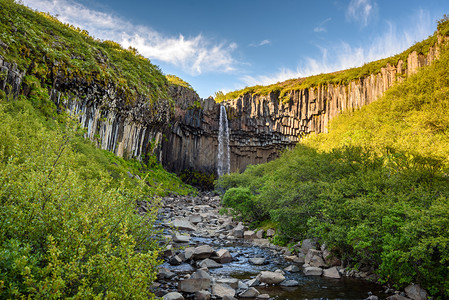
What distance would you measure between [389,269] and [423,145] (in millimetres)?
10400

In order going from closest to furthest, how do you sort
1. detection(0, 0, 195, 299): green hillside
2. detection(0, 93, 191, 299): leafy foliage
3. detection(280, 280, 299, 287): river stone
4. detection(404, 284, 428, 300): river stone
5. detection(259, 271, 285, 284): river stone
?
detection(0, 93, 191, 299): leafy foliage, detection(0, 0, 195, 299): green hillside, detection(404, 284, 428, 300): river stone, detection(280, 280, 299, 287): river stone, detection(259, 271, 285, 284): river stone

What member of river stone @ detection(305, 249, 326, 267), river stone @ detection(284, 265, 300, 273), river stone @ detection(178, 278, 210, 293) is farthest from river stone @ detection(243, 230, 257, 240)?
river stone @ detection(178, 278, 210, 293)

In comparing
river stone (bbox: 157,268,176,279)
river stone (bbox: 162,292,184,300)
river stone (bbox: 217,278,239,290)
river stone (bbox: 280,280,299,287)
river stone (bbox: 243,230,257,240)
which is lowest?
river stone (bbox: 243,230,257,240)

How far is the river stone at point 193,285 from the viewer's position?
8359mm

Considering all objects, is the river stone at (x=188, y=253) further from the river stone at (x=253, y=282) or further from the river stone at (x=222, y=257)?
the river stone at (x=253, y=282)

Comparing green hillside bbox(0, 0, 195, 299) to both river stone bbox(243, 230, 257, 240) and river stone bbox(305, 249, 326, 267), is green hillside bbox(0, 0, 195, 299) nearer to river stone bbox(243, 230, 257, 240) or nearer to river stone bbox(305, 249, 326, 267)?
river stone bbox(305, 249, 326, 267)

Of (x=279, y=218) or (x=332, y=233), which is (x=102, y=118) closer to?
(x=279, y=218)

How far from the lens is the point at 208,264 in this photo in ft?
37.6

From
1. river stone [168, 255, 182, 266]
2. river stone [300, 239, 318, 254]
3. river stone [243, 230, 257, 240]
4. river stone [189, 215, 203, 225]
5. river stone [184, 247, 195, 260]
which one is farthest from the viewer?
river stone [189, 215, 203, 225]

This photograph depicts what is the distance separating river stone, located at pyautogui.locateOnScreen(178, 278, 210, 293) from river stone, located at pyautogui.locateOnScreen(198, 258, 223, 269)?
102 inches

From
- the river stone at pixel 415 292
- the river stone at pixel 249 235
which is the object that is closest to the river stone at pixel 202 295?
the river stone at pixel 415 292

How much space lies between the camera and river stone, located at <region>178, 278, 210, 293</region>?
8359 mm

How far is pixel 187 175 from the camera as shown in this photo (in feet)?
191

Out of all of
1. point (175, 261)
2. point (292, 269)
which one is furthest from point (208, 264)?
point (292, 269)
